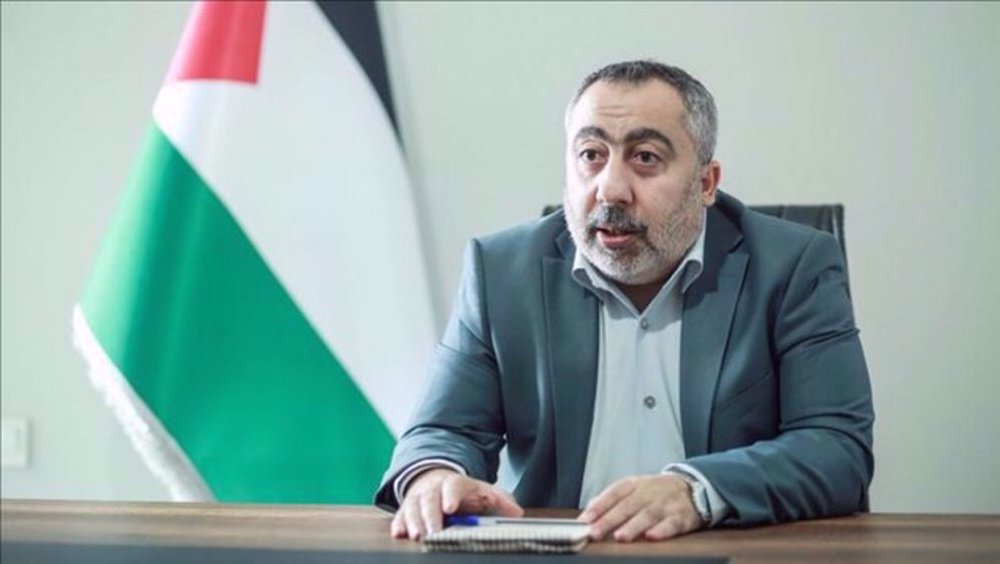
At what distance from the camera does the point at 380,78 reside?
3189 millimetres

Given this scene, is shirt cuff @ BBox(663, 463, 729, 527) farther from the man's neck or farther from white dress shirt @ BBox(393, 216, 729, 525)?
the man's neck

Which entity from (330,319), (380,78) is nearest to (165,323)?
(330,319)

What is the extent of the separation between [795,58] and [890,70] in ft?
0.63

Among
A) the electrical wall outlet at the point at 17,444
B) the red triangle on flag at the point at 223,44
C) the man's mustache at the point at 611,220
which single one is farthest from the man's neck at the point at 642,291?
the electrical wall outlet at the point at 17,444

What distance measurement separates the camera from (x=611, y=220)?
2008 millimetres

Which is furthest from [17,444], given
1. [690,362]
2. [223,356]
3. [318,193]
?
[690,362]

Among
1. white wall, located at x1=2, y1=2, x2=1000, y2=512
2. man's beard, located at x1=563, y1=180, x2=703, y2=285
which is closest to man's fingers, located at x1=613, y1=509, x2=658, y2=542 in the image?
man's beard, located at x1=563, y1=180, x2=703, y2=285

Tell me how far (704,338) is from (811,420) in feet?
0.61

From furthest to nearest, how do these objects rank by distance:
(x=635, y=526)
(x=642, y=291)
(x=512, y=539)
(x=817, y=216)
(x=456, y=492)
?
(x=817, y=216)
(x=642, y=291)
(x=456, y=492)
(x=635, y=526)
(x=512, y=539)

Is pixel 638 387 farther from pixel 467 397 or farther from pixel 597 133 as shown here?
pixel 597 133

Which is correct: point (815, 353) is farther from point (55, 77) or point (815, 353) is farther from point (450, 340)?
point (55, 77)

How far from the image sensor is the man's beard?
201cm

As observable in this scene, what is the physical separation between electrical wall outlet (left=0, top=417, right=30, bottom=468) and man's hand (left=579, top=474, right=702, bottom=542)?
228 centimetres

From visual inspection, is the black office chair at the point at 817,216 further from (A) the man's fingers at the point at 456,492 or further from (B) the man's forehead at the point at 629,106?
(A) the man's fingers at the point at 456,492
